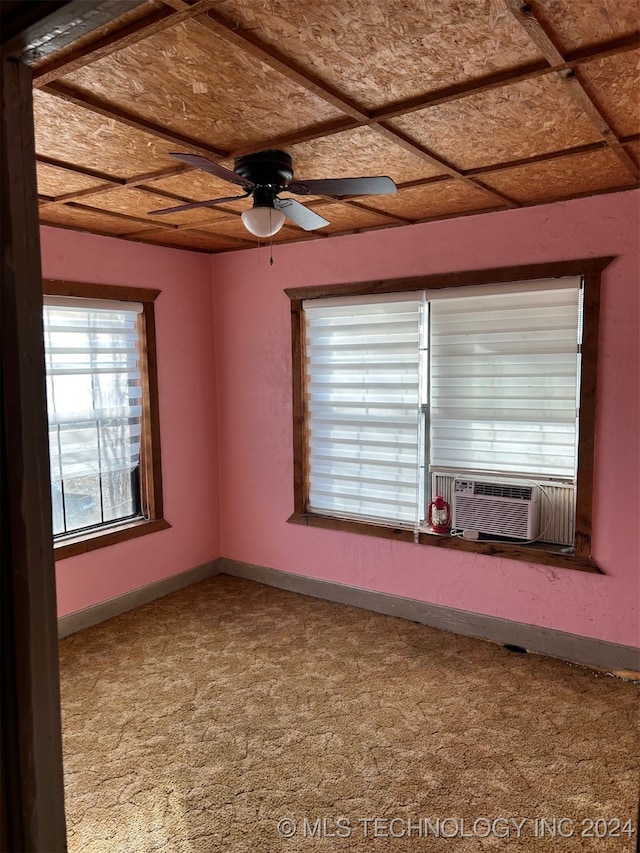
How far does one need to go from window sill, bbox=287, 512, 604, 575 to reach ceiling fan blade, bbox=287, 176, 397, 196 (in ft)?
7.73

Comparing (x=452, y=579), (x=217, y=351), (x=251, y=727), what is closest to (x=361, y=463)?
(x=452, y=579)

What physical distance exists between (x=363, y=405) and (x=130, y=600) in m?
2.25

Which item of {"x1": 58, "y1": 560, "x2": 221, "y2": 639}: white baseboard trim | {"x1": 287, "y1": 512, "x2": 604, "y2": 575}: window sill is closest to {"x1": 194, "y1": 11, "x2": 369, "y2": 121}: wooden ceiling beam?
{"x1": 287, "y1": 512, "x2": 604, "y2": 575}: window sill

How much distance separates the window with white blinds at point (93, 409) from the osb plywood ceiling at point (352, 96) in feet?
3.47

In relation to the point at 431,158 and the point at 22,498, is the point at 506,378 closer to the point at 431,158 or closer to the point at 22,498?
the point at 431,158

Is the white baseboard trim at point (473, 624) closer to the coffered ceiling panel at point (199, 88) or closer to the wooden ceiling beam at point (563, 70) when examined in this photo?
the wooden ceiling beam at point (563, 70)

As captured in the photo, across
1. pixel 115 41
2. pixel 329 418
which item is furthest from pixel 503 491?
pixel 115 41

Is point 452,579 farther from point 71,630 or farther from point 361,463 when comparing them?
point 71,630

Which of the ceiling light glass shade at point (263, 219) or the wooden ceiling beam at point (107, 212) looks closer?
the ceiling light glass shade at point (263, 219)

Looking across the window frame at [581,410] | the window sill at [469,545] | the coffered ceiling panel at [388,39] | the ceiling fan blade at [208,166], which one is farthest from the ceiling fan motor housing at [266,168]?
the window sill at [469,545]

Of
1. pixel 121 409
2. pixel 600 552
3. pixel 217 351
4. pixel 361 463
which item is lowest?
pixel 600 552

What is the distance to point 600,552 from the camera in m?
3.45

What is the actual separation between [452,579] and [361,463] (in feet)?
3.36

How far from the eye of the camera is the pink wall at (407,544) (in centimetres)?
332
